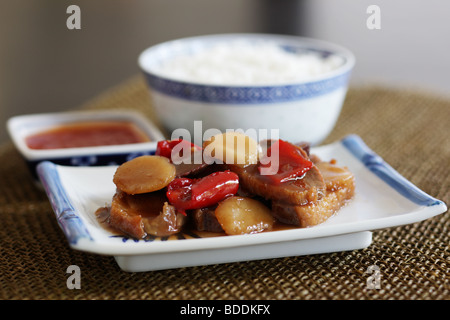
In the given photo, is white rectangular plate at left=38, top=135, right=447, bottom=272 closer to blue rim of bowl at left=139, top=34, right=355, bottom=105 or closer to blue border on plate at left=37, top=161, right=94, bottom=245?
blue border on plate at left=37, top=161, right=94, bottom=245

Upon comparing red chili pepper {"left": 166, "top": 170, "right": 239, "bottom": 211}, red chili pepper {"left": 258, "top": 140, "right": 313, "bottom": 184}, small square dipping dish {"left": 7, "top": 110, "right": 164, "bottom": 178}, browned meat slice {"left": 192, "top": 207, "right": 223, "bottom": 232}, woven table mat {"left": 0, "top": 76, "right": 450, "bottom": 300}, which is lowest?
woven table mat {"left": 0, "top": 76, "right": 450, "bottom": 300}

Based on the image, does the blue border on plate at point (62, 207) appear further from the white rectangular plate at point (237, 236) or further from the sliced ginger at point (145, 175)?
the sliced ginger at point (145, 175)

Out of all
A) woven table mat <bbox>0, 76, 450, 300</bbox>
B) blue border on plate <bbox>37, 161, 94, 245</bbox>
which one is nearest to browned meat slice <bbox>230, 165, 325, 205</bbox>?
woven table mat <bbox>0, 76, 450, 300</bbox>

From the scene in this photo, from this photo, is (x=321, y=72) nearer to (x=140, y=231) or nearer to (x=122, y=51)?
(x=140, y=231)

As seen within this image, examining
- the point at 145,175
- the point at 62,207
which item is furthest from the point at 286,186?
the point at 62,207

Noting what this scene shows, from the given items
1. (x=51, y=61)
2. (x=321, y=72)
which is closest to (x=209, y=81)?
(x=321, y=72)

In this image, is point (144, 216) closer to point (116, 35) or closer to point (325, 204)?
point (325, 204)

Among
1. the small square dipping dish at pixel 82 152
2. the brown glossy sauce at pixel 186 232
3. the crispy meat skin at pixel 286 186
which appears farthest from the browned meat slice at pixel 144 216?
the small square dipping dish at pixel 82 152
